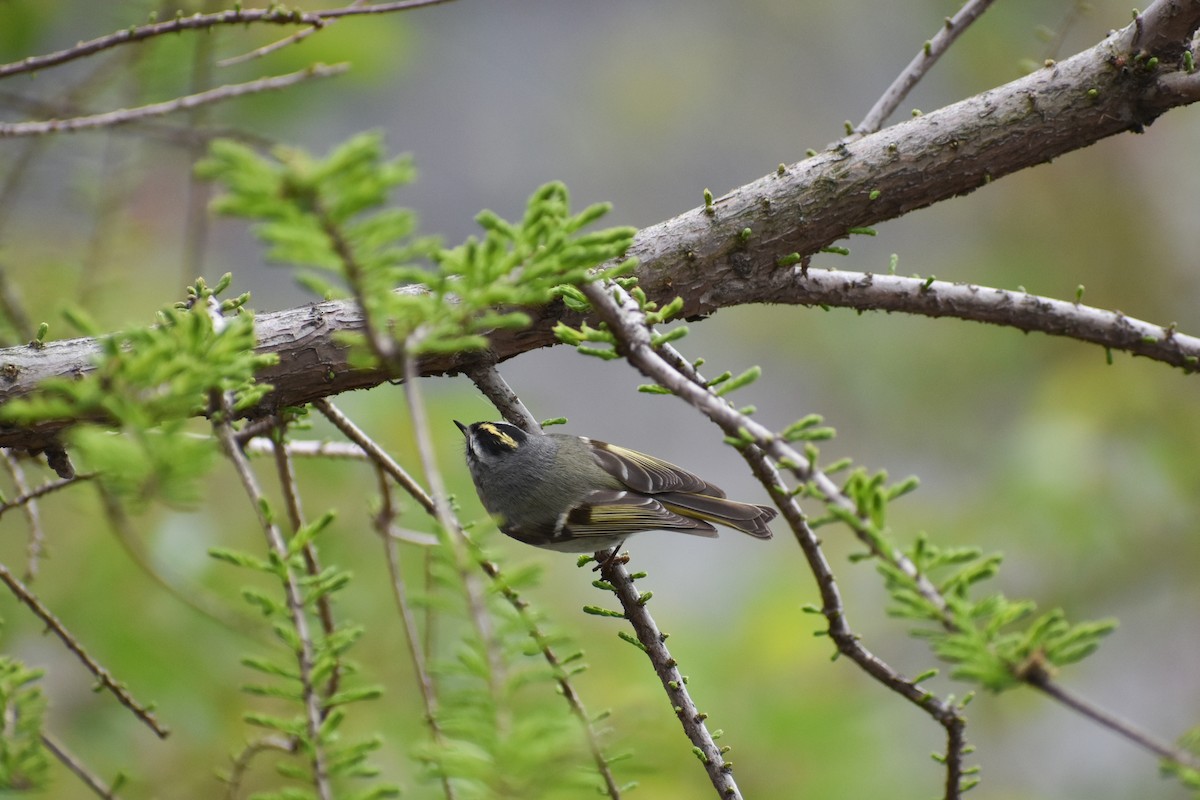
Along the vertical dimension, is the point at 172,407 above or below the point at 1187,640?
below

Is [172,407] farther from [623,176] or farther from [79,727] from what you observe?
[623,176]

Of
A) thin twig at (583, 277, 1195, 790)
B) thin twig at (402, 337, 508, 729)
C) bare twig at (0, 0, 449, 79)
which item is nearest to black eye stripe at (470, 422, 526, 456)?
bare twig at (0, 0, 449, 79)

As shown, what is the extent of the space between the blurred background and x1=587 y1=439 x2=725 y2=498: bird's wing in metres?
0.35

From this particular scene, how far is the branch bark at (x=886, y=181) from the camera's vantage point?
4.97 ft

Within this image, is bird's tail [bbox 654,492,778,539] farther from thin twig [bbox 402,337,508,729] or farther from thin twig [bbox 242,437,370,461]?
thin twig [bbox 402,337,508,729]

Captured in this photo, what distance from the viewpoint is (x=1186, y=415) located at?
11.9 ft

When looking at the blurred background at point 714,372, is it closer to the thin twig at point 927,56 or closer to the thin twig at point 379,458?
the thin twig at point 927,56

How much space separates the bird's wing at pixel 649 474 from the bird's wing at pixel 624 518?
31 millimetres

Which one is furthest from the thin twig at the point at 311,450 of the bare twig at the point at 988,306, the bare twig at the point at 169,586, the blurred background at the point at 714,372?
the bare twig at the point at 988,306

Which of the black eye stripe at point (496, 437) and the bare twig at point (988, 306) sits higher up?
the black eye stripe at point (496, 437)

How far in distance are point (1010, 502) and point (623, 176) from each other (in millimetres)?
3709

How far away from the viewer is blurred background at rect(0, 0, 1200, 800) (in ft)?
7.69

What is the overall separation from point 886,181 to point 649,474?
30.2 inches

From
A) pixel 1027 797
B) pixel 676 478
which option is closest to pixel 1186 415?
pixel 1027 797
